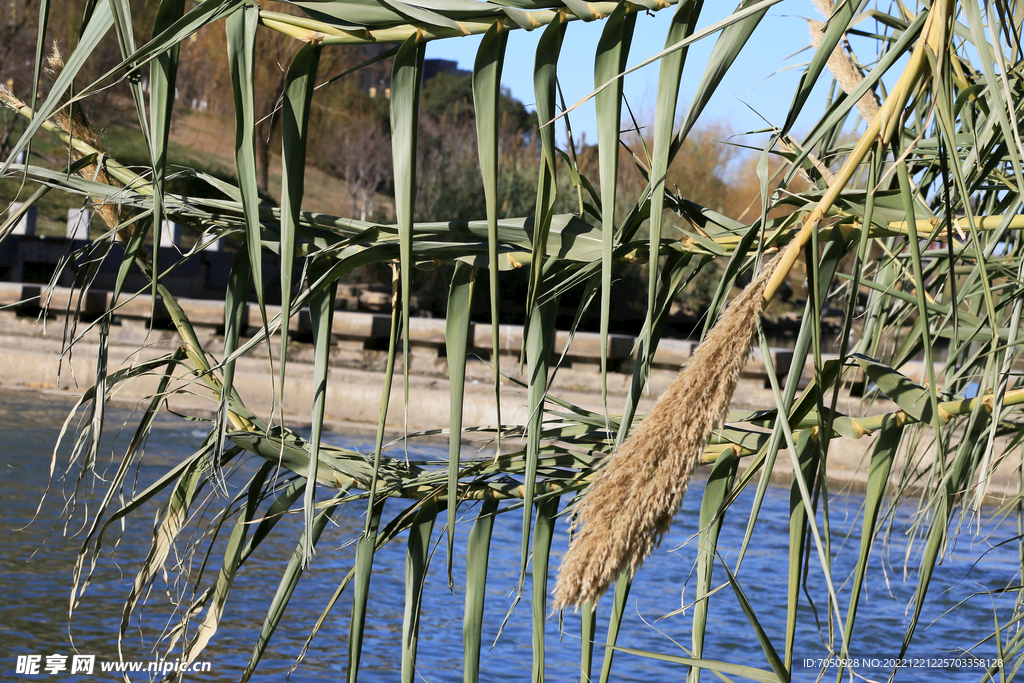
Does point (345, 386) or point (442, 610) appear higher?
point (345, 386)

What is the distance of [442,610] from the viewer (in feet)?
16.1

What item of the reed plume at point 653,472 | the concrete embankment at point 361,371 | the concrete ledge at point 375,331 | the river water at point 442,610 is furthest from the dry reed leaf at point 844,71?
the concrete ledge at point 375,331

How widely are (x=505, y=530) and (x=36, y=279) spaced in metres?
11.6

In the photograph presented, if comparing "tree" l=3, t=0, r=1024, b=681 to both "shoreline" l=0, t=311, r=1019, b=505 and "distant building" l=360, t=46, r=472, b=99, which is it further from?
"distant building" l=360, t=46, r=472, b=99

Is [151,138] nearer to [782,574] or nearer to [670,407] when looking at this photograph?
[670,407]

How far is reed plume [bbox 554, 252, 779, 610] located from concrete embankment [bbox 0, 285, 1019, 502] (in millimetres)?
7487

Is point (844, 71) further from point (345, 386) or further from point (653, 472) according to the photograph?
point (345, 386)

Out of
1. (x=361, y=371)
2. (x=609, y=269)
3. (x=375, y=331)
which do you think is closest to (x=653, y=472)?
(x=609, y=269)

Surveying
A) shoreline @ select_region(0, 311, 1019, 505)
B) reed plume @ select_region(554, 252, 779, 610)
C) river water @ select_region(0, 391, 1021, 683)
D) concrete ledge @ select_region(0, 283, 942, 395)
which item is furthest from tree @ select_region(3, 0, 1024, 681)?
concrete ledge @ select_region(0, 283, 942, 395)

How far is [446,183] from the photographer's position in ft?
65.9

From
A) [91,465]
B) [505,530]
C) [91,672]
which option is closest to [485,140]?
[91,465]

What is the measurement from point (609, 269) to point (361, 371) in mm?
9570

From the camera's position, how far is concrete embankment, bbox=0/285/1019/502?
29.8 feet

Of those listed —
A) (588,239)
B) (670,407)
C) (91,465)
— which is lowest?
(91,465)
